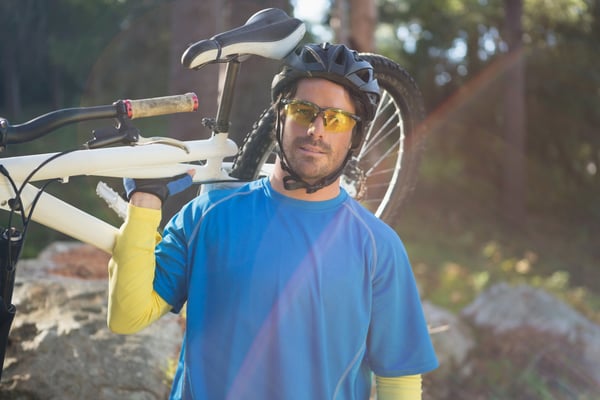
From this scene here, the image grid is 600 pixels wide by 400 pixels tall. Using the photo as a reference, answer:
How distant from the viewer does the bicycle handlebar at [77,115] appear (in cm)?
231

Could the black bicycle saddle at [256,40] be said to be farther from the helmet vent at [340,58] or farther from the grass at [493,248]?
the grass at [493,248]

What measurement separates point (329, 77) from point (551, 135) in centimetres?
1776

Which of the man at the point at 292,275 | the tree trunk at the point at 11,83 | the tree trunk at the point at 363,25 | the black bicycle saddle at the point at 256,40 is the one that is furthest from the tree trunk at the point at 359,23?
the tree trunk at the point at 11,83

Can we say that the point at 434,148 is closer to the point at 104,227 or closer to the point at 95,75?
the point at 95,75

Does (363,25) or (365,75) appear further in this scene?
(363,25)

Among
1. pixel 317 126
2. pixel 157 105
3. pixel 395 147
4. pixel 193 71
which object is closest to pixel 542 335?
pixel 395 147

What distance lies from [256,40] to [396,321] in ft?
4.09

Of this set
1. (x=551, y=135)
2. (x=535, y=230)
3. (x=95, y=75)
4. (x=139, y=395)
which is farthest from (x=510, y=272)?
(x=95, y=75)

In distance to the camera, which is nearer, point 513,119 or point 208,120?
point 208,120

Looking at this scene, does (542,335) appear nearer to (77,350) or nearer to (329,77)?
(77,350)

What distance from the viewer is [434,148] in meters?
18.9

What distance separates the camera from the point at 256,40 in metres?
2.89

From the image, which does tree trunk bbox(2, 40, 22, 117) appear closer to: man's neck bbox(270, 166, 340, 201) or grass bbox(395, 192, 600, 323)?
grass bbox(395, 192, 600, 323)

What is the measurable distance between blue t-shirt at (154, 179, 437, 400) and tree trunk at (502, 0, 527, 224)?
16.0m
